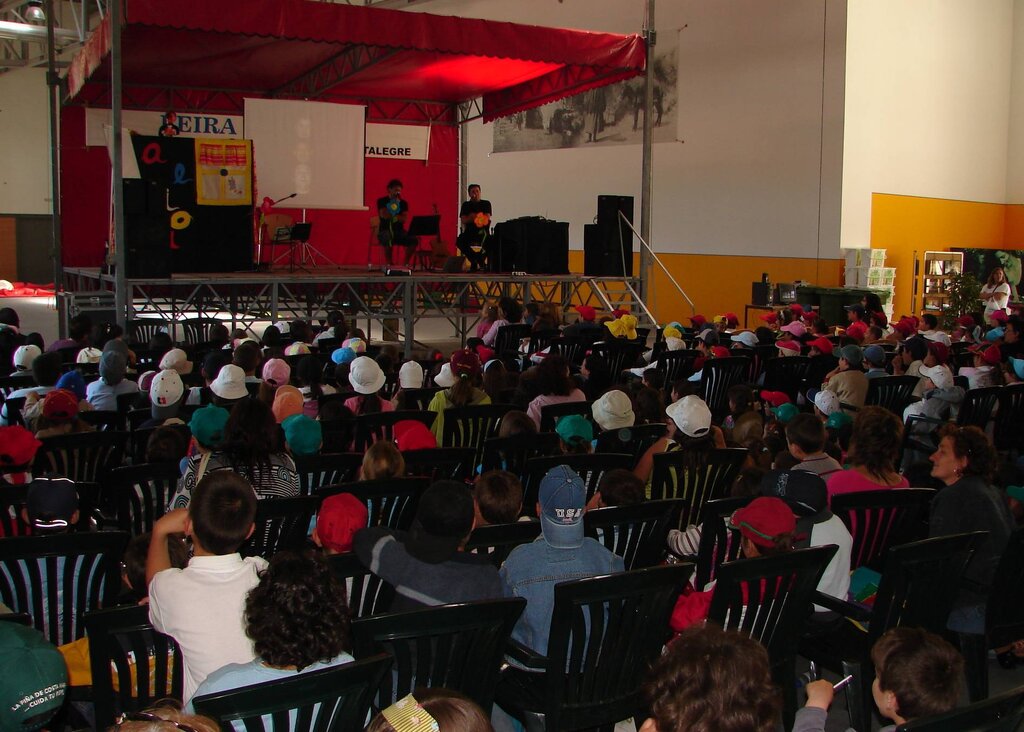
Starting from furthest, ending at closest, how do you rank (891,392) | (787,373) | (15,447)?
1. (787,373)
2. (891,392)
3. (15,447)

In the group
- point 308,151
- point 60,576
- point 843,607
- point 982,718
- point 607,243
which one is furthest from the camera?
point 308,151

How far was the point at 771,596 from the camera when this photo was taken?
9.66ft

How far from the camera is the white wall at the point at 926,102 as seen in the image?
16.2 meters

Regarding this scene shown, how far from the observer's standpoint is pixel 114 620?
7.92ft

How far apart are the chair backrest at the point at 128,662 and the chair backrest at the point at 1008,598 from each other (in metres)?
2.66

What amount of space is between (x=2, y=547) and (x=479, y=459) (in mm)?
2998

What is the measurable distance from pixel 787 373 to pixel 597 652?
560 cm

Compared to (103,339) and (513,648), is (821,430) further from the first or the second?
(103,339)

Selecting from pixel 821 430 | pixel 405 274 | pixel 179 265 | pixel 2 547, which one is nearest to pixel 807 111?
pixel 405 274

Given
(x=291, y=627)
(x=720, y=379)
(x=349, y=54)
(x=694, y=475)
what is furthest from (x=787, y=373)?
(x=349, y=54)

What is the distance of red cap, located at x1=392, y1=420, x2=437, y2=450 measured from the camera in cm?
493

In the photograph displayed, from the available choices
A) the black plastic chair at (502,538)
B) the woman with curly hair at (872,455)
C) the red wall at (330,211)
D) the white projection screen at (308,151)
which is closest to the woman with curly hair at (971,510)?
the woman with curly hair at (872,455)

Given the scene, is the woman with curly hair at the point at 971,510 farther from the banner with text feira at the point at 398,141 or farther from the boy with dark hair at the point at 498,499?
the banner with text feira at the point at 398,141

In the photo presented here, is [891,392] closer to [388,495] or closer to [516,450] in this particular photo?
[516,450]
